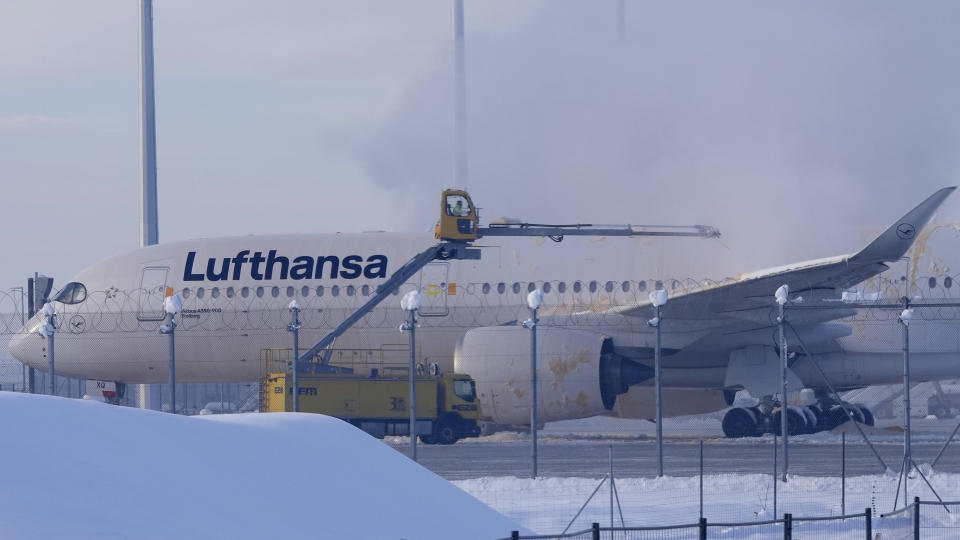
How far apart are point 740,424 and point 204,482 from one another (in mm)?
21283

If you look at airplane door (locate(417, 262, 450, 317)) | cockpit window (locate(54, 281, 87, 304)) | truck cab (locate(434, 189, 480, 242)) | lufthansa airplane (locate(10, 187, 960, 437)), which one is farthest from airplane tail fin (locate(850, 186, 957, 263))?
cockpit window (locate(54, 281, 87, 304))

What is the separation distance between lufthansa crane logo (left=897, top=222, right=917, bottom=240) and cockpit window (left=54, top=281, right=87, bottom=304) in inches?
743

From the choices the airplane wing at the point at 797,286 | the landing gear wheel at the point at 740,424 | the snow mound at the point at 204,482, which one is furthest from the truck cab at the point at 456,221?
the snow mound at the point at 204,482

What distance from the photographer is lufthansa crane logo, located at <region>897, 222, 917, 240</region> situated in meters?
21.5

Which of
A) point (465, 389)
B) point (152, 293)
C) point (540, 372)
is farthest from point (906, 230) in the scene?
point (152, 293)

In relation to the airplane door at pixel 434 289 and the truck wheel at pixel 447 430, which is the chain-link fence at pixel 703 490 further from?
the airplane door at pixel 434 289

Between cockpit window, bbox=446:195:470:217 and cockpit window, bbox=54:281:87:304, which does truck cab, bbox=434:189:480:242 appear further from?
cockpit window, bbox=54:281:87:304

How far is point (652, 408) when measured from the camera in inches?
1173

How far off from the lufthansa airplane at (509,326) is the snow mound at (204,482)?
16.3 meters

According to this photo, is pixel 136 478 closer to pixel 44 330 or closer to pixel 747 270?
pixel 44 330

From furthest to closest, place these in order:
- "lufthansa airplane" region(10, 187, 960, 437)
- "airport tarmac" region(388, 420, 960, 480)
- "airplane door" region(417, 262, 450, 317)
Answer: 1. "airplane door" region(417, 262, 450, 317)
2. "lufthansa airplane" region(10, 187, 960, 437)
3. "airport tarmac" region(388, 420, 960, 480)

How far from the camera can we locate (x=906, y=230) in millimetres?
21500

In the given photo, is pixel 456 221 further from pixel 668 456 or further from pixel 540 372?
pixel 668 456

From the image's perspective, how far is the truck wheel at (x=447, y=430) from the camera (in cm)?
2759
